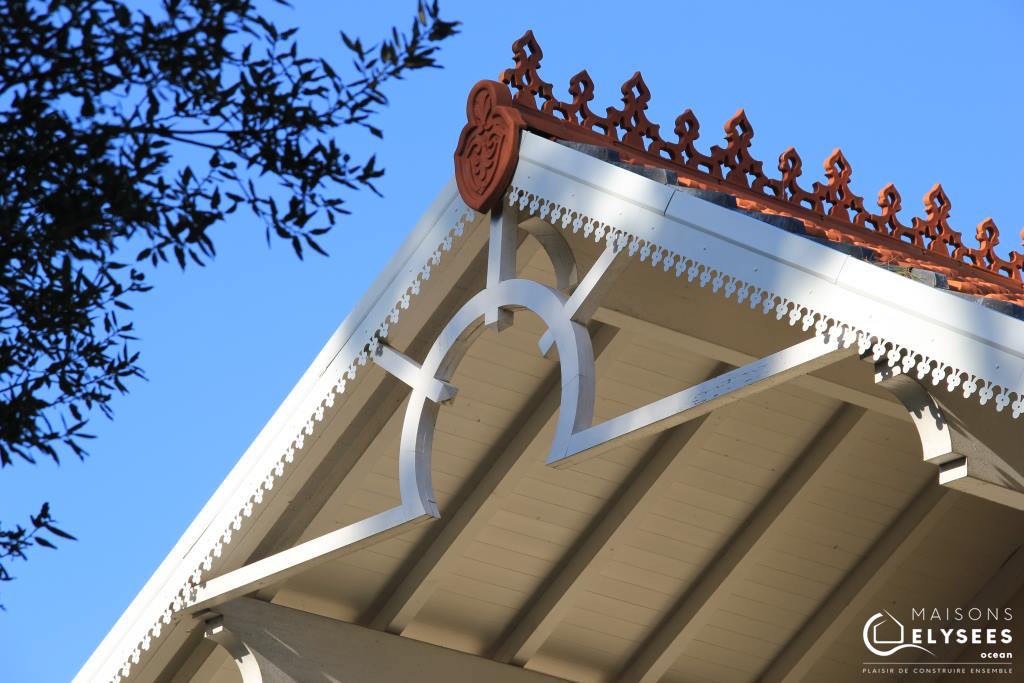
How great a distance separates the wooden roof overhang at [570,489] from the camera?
606 cm

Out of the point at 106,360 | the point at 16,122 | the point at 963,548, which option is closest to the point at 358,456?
the point at 963,548

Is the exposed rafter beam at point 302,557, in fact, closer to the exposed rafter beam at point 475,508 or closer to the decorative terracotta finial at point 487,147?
the exposed rafter beam at point 475,508

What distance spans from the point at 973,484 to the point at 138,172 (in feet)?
9.35

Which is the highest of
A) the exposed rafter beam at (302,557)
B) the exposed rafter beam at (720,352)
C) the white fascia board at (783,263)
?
the exposed rafter beam at (720,352)

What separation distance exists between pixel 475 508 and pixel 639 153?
7.44 ft

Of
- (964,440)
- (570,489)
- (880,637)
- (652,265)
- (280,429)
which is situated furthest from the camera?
(880,637)

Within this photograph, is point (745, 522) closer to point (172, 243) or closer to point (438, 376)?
point (438, 376)

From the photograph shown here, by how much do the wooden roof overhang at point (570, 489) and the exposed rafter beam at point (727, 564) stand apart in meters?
0.01

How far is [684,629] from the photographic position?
27.9 ft

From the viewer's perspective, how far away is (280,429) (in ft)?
24.1

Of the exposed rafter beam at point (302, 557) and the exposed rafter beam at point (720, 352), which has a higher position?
the exposed rafter beam at point (720, 352)

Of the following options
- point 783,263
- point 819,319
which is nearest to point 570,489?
point 819,319

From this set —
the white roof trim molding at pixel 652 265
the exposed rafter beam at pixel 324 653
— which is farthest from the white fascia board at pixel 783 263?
the exposed rafter beam at pixel 324 653

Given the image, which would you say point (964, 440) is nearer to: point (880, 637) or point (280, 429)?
point (280, 429)
